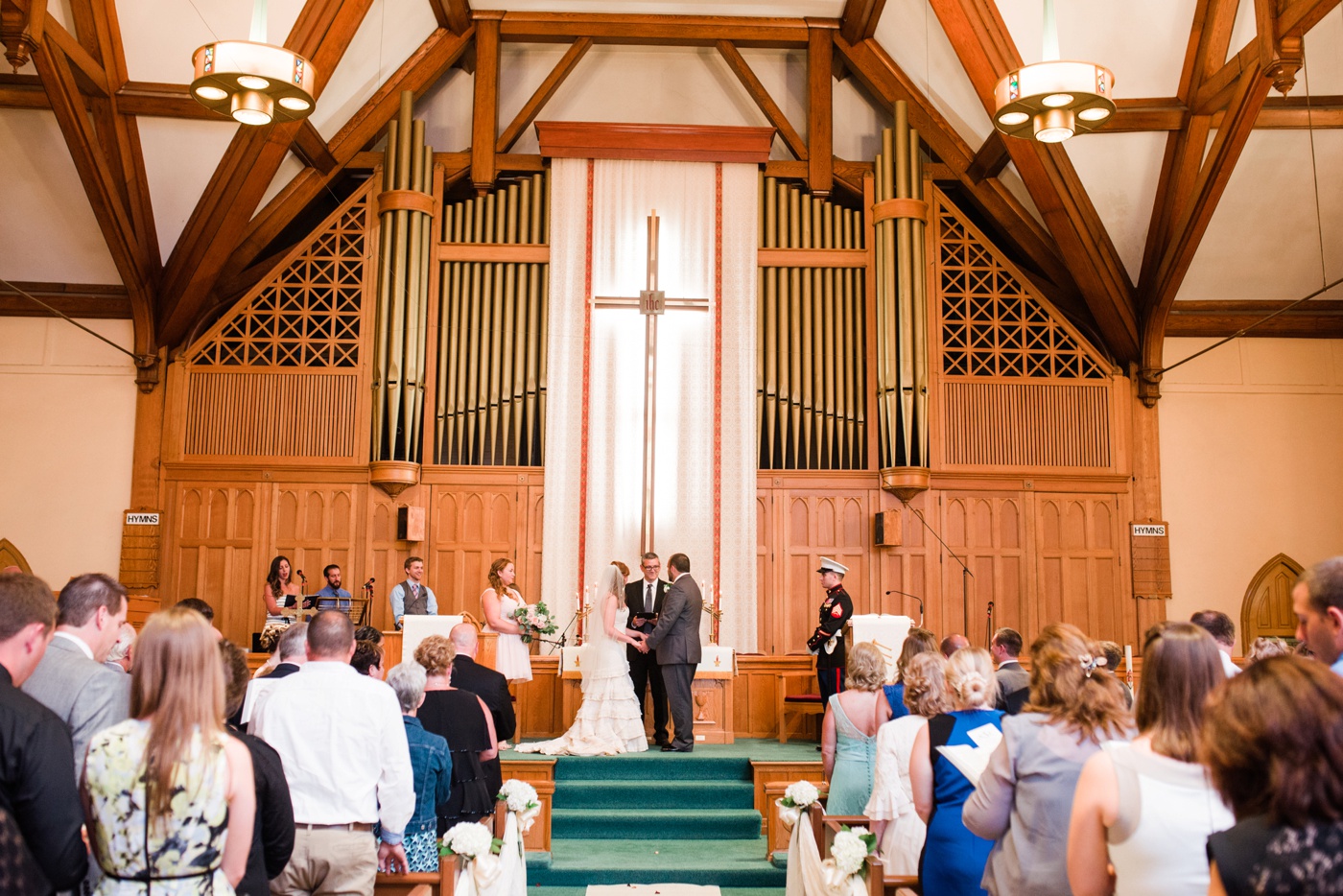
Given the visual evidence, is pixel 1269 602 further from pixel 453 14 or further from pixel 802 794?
pixel 453 14

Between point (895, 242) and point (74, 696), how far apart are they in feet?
30.2

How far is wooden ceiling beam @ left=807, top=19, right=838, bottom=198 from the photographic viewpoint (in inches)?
452

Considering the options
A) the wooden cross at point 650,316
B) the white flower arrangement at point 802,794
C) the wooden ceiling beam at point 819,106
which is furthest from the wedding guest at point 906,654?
the wooden ceiling beam at point 819,106

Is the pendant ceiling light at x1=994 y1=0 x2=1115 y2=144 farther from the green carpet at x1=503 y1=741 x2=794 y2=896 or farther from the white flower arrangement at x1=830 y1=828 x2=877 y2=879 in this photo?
the white flower arrangement at x1=830 y1=828 x2=877 y2=879

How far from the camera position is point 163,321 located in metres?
10.8

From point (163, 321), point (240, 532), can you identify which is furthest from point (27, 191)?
point (240, 532)

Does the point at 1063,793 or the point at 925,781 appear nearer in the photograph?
the point at 1063,793

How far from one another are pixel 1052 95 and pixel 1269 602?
6567 millimetres

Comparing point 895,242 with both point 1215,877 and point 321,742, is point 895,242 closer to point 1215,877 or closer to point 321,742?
point 321,742

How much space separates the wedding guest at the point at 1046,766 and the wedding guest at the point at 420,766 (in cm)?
217

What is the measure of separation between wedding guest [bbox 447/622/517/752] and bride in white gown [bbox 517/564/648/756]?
2.36 metres

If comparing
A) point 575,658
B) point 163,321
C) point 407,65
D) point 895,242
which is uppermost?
point 407,65

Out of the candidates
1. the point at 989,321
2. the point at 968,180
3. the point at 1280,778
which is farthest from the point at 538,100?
the point at 1280,778

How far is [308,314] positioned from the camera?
1095cm
